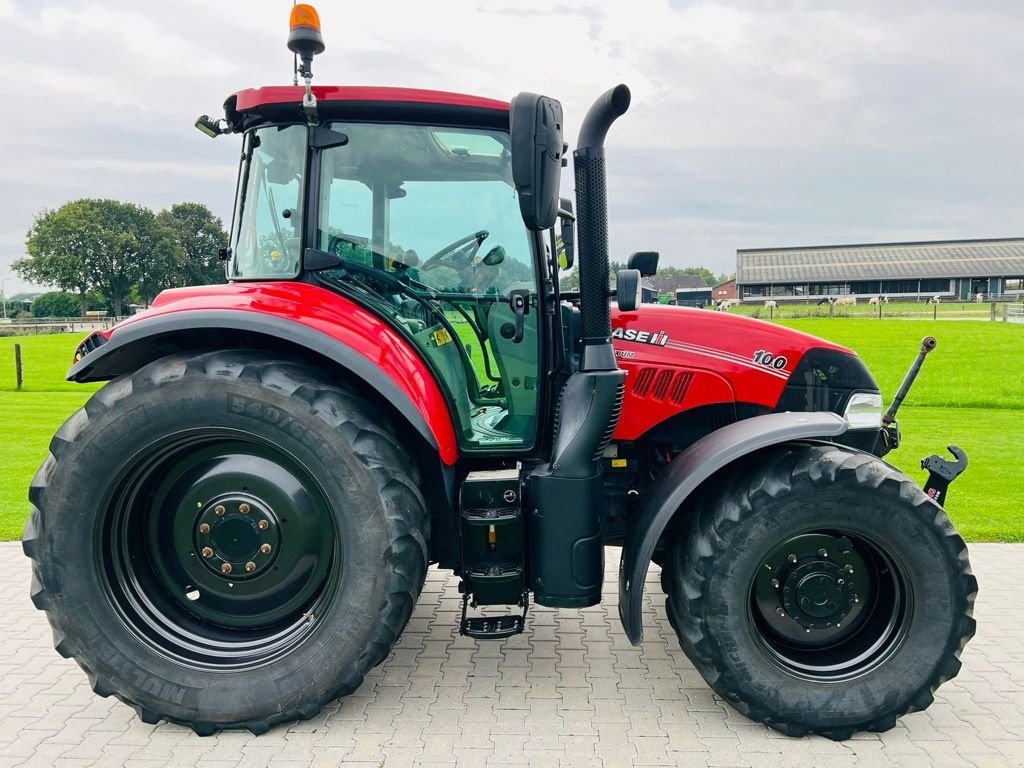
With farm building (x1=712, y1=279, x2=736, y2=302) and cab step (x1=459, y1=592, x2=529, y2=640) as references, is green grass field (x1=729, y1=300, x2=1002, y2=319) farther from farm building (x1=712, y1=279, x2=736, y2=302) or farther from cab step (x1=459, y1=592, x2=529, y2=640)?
cab step (x1=459, y1=592, x2=529, y2=640)

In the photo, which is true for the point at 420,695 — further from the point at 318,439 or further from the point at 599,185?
the point at 599,185

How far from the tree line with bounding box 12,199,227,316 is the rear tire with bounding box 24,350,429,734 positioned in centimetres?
5806

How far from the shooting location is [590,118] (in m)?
2.79

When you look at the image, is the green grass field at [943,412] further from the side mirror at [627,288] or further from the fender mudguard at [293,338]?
the side mirror at [627,288]

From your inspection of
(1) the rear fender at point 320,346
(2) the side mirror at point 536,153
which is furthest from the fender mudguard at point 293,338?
(2) the side mirror at point 536,153

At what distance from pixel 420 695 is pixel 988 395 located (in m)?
13.7

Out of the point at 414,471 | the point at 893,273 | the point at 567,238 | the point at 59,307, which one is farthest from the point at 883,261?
the point at 59,307

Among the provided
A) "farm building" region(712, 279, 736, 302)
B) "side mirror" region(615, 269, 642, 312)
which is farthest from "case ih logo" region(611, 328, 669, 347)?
"farm building" region(712, 279, 736, 302)

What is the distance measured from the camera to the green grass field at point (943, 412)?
245 inches

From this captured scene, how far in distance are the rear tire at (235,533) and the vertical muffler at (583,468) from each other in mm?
493

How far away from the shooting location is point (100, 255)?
5869cm

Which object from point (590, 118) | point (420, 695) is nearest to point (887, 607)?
point (420, 695)

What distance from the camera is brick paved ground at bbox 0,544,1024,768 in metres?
2.69

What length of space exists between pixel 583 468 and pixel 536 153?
1216 mm
